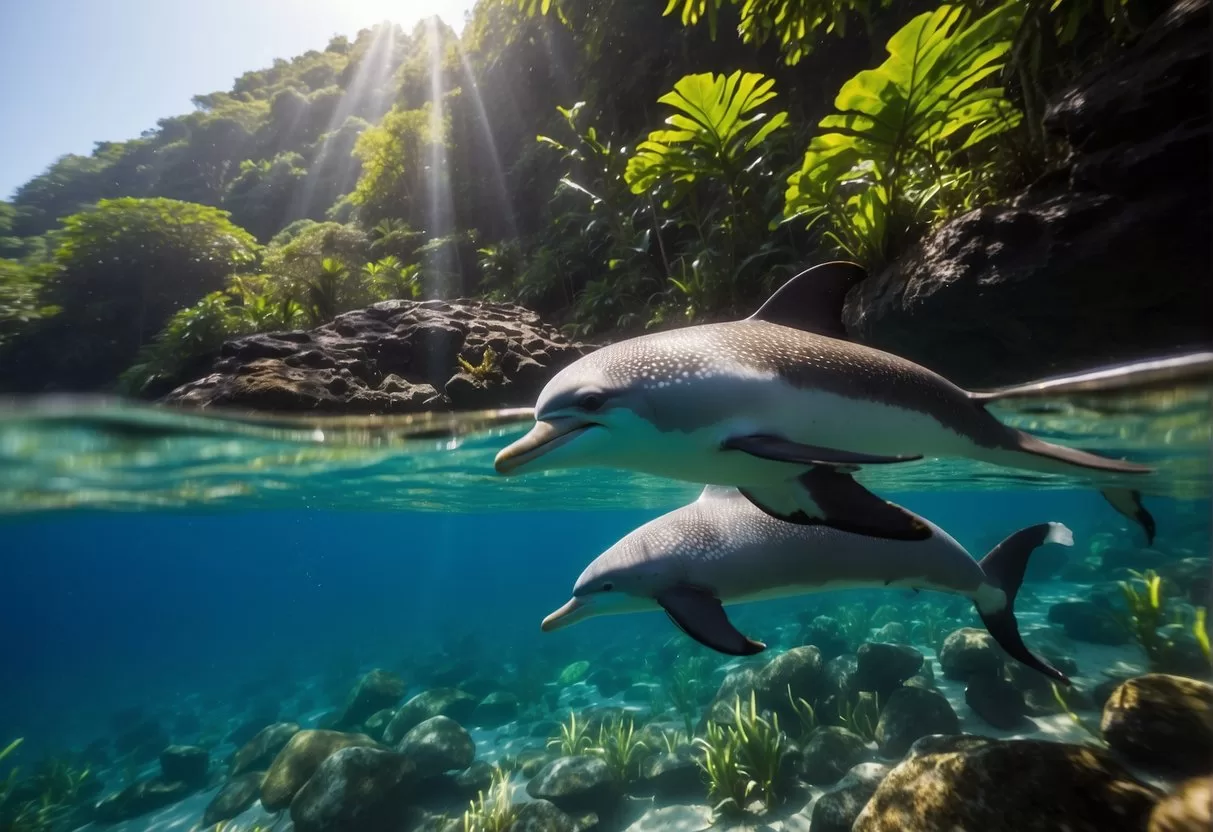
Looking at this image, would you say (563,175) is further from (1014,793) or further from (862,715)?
(1014,793)

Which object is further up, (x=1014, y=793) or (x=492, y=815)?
(x=1014, y=793)

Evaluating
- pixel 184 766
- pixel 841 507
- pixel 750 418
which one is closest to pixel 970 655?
pixel 841 507

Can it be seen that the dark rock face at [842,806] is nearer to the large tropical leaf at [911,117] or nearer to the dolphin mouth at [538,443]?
the dolphin mouth at [538,443]

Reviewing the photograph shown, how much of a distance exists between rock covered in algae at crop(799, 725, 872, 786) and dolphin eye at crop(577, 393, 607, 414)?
6.90 meters

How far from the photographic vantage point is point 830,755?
665 cm

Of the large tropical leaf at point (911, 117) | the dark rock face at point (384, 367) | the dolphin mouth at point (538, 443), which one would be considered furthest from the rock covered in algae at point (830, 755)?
the dolphin mouth at point (538, 443)

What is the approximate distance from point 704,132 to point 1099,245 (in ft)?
13.5

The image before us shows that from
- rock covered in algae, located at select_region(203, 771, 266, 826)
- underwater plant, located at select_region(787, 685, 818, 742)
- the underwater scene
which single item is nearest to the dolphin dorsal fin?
the underwater scene

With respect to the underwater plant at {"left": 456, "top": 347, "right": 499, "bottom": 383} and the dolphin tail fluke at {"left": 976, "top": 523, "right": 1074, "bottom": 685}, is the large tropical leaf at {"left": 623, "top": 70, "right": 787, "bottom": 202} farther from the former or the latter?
the dolphin tail fluke at {"left": 976, "top": 523, "right": 1074, "bottom": 685}

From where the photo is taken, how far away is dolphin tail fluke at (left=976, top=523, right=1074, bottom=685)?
389 cm

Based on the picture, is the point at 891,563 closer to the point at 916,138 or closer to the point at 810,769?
the point at 916,138

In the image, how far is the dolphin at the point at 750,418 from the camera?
1.86 meters

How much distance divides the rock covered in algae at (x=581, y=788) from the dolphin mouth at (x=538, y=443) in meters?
6.57

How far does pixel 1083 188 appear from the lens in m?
4.03
